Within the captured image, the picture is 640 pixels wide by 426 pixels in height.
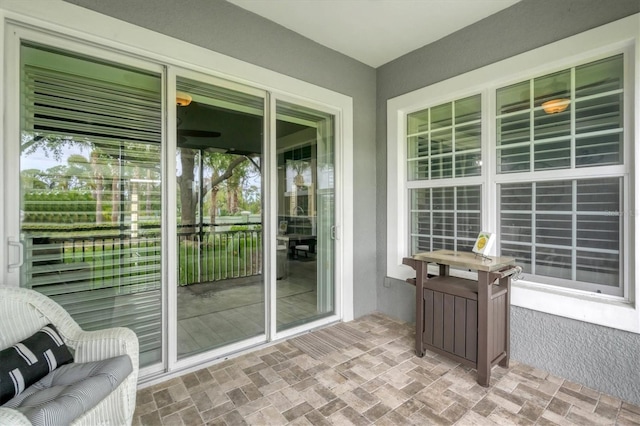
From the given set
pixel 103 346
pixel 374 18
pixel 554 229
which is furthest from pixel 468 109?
pixel 103 346

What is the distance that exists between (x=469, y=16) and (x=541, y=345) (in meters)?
2.95

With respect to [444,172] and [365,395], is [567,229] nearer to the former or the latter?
[444,172]

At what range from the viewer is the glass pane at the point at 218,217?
2.61m

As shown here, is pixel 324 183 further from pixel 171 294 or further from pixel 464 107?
pixel 171 294

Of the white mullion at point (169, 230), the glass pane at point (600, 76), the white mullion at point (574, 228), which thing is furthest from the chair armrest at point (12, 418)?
the glass pane at point (600, 76)

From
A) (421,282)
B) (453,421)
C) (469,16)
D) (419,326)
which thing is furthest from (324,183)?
(453,421)

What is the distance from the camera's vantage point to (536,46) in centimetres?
256

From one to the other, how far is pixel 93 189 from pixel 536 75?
11.8 feet

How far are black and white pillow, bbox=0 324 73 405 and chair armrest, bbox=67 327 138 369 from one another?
57 millimetres

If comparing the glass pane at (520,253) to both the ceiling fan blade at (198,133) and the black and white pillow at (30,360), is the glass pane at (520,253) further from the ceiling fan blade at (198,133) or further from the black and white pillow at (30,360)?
the black and white pillow at (30,360)

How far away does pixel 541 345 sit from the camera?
254 centimetres

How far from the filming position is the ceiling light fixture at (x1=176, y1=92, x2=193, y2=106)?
8.24 ft

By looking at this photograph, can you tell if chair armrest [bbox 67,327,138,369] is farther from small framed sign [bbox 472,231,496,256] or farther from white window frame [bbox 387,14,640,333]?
white window frame [bbox 387,14,640,333]

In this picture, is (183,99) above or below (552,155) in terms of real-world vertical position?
above
